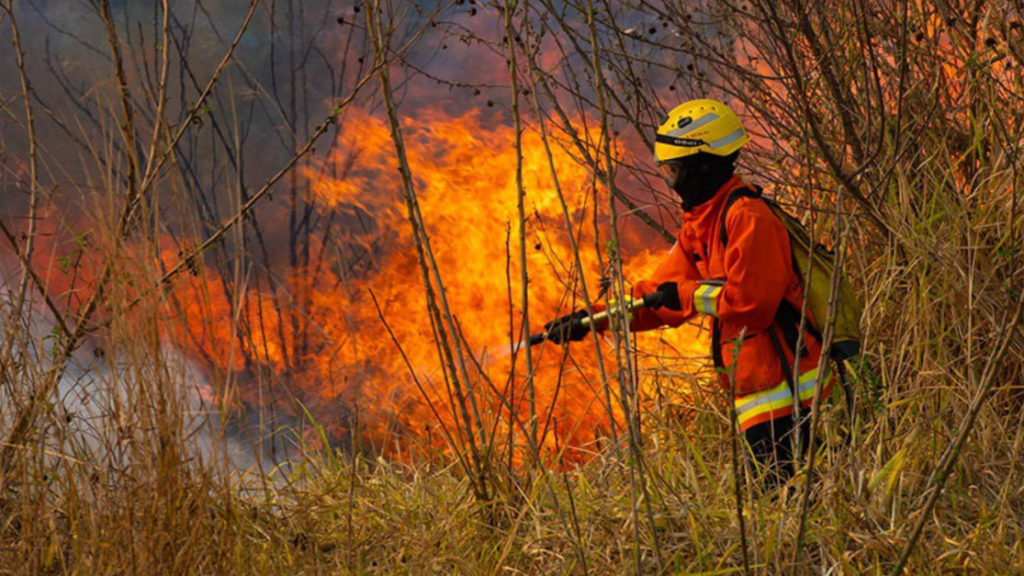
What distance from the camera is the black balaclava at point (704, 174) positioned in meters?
3.98

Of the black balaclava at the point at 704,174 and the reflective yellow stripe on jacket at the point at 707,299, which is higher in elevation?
the black balaclava at the point at 704,174

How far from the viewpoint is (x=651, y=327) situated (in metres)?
4.23

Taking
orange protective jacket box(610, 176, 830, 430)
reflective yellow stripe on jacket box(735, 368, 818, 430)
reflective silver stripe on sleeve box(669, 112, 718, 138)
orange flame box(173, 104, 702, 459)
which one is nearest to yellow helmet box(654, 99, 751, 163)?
reflective silver stripe on sleeve box(669, 112, 718, 138)

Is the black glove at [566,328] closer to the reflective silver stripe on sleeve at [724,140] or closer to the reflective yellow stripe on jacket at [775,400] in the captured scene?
the reflective yellow stripe on jacket at [775,400]

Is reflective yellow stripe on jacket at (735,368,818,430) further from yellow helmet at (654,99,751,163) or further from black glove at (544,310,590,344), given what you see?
yellow helmet at (654,99,751,163)

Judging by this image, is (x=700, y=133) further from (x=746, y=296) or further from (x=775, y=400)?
(x=775, y=400)

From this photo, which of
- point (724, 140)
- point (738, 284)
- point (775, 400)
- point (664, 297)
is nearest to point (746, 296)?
point (738, 284)

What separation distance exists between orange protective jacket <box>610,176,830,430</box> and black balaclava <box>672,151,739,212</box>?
0.10 feet

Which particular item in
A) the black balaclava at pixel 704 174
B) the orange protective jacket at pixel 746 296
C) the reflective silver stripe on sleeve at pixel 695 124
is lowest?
the orange protective jacket at pixel 746 296

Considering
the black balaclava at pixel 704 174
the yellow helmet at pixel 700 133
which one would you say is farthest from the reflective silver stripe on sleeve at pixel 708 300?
the yellow helmet at pixel 700 133

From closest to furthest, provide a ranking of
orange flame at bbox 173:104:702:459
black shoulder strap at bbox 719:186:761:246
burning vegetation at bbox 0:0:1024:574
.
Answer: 1. burning vegetation at bbox 0:0:1024:574
2. black shoulder strap at bbox 719:186:761:246
3. orange flame at bbox 173:104:702:459

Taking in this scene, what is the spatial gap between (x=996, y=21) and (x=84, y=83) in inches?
211

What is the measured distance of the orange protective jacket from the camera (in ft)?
12.5

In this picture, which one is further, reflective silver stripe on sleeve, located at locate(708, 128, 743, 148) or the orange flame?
the orange flame
